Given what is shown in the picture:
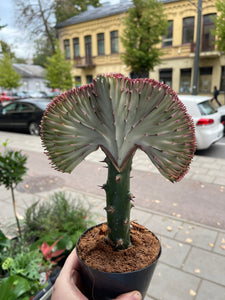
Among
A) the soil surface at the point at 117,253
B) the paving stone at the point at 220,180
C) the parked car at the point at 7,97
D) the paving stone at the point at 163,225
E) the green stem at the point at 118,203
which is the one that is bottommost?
the paving stone at the point at 220,180

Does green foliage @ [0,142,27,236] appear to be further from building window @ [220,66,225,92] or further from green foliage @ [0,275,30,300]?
building window @ [220,66,225,92]

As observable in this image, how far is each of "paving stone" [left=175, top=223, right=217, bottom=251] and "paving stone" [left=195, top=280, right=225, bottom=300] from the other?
55cm

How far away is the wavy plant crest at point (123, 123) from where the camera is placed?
2.45 ft

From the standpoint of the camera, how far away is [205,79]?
1719cm

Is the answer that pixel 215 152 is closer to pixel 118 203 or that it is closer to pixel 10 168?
pixel 10 168

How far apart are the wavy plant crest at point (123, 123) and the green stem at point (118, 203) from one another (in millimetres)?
43

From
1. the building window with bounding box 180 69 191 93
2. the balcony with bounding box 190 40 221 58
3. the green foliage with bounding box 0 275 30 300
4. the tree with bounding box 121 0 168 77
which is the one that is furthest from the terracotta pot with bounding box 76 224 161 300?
the building window with bounding box 180 69 191 93

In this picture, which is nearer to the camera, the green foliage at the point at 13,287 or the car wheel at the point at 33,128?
the green foliage at the point at 13,287

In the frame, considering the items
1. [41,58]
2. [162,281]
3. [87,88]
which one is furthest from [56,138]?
[41,58]

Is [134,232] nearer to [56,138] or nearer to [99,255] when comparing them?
[99,255]

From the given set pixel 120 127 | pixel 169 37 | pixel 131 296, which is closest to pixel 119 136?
pixel 120 127

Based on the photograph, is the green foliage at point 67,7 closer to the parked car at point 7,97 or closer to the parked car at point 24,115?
the parked car at point 7,97

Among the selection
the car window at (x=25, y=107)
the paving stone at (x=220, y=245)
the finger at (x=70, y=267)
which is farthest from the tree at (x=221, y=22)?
the finger at (x=70, y=267)

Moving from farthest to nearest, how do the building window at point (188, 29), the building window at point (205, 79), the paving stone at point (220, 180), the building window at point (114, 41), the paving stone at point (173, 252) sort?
the building window at point (114, 41), the building window at point (205, 79), the building window at point (188, 29), the paving stone at point (220, 180), the paving stone at point (173, 252)
